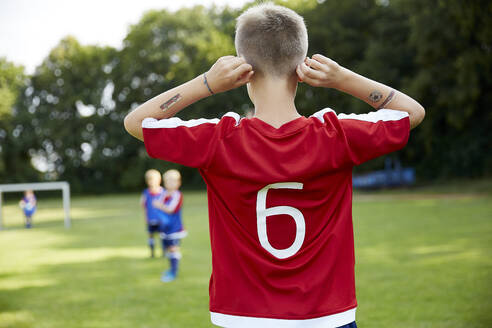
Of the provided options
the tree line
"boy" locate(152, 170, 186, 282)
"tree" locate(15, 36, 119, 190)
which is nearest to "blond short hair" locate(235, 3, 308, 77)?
"boy" locate(152, 170, 186, 282)

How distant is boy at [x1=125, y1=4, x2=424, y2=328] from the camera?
5.17ft

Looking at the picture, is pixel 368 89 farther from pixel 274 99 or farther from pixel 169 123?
pixel 169 123

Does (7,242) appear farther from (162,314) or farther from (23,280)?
(162,314)

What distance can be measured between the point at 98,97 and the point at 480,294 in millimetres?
44907

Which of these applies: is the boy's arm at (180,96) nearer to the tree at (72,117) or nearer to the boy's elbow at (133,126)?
the boy's elbow at (133,126)

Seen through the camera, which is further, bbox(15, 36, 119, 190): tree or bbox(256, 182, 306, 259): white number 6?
bbox(15, 36, 119, 190): tree

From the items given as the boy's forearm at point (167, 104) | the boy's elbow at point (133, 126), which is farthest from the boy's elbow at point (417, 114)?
the boy's elbow at point (133, 126)

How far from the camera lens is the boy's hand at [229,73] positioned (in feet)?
5.24

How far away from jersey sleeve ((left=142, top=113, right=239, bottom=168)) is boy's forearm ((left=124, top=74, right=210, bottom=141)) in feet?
0.23

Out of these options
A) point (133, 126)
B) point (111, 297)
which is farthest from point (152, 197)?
point (133, 126)

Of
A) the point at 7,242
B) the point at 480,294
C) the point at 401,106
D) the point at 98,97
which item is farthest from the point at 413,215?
the point at 98,97

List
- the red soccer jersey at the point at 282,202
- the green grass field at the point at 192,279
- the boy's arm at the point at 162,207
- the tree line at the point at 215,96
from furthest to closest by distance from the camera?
the tree line at the point at 215,96 → the boy's arm at the point at 162,207 → the green grass field at the point at 192,279 → the red soccer jersey at the point at 282,202

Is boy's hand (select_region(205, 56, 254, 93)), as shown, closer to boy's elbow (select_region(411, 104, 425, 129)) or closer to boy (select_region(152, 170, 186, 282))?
boy's elbow (select_region(411, 104, 425, 129))

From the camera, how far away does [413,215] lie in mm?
14406
